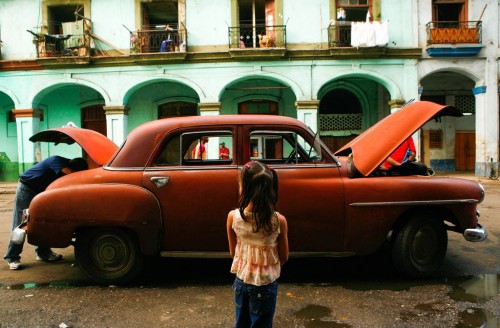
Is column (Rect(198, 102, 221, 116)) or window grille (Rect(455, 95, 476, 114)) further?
window grille (Rect(455, 95, 476, 114))

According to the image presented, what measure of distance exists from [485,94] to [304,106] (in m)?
7.12

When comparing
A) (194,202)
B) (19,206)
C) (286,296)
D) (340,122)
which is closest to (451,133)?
(340,122)

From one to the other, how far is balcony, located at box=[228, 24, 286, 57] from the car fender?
450 inches

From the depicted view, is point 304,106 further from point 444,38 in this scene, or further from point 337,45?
point 444,38

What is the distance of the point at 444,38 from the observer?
14.6 metres

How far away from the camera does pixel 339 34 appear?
14.6 m

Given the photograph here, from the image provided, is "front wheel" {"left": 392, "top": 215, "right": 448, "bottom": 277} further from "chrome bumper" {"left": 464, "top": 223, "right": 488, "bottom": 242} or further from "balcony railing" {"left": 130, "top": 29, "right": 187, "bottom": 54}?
"balcony railing" {"left": 130, "top": 29, "right": 187, "bottom": 54}

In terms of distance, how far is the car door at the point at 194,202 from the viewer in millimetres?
3889

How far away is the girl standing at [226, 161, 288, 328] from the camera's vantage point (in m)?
2.18

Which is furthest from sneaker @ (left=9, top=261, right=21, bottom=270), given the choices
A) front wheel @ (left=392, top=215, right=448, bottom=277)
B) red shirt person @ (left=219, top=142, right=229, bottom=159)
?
front wheel @ (left=392, top=215, right=448, bottom=277)

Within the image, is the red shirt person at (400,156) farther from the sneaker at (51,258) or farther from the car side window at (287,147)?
the sneaker at (51,258)

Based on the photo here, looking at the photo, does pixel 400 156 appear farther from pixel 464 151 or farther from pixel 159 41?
pixel 464 151

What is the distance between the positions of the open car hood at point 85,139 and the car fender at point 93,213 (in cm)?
70

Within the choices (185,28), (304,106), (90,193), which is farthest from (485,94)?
(90,193)
